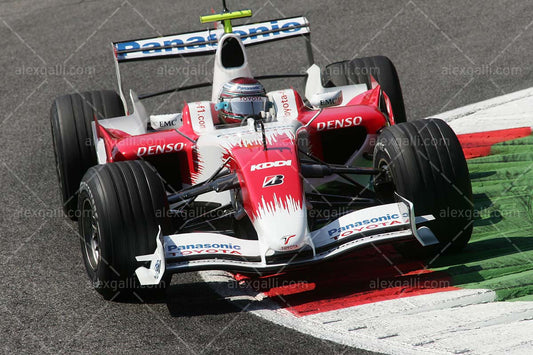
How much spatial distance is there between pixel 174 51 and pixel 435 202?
3.42 metres

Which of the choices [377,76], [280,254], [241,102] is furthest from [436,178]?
[377,76]

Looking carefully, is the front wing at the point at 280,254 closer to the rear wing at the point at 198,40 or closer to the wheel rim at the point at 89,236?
the wheel rim at the point at 89,236

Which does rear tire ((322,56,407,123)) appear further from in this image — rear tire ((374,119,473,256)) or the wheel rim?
the wheel rim

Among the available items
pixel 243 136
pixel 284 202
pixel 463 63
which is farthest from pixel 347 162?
pixel 463 63

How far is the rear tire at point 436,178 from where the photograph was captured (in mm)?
6520

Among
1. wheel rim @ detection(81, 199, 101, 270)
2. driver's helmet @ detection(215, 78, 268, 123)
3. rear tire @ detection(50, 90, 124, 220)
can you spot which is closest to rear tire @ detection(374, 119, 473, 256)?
driver's helmet @ detection(215, 78, 268, 123)

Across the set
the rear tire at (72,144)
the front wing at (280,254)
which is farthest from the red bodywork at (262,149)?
the rear tire at (72,144)

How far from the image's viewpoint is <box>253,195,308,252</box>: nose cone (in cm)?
606

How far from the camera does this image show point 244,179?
6527mm

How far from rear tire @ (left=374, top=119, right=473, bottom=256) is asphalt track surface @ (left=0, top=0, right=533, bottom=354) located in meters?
1.43

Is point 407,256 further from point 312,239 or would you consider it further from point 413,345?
point 413,345

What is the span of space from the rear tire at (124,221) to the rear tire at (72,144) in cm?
190

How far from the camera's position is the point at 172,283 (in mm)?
6898

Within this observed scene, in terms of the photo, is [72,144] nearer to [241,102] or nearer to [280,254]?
[241,102]
